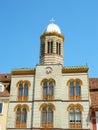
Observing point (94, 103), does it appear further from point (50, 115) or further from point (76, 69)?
point (50, 115)

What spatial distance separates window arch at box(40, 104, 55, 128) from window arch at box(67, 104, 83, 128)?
2.83m

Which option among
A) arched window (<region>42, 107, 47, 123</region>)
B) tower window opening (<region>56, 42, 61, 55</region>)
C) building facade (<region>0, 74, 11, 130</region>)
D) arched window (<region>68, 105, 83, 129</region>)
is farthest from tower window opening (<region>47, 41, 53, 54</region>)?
arched window (<region>68, 105, 83, 129</region>)

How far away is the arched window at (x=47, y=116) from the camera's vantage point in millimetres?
46938

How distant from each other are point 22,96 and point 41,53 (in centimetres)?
940

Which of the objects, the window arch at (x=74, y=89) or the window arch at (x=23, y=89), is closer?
the window arch at (x=74, y=89)

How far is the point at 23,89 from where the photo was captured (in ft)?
165

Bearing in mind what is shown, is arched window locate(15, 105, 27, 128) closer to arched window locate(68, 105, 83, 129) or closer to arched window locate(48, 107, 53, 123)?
arched window locate(48, 107, 53, 123)

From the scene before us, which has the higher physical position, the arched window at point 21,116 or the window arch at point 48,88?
the window arch at point 48,88

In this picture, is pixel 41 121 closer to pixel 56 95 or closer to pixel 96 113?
pixel 56 95

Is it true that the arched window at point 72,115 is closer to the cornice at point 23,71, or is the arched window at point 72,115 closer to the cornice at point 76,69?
the cornice at point 76,69

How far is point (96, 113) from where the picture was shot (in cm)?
4725

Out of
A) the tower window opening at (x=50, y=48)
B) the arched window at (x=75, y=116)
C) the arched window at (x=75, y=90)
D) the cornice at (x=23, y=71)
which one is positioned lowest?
the arched window at (x=75, y=116)

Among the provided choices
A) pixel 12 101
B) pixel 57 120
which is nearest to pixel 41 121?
pixel 57 120

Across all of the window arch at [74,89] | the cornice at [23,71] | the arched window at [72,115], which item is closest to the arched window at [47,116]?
the arched window at [72,115]
